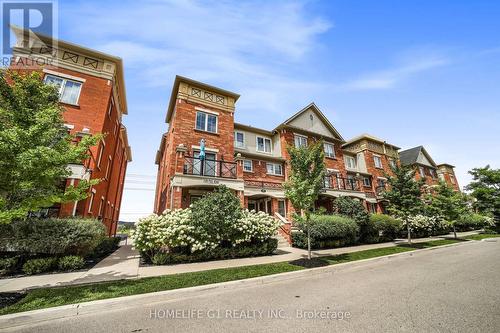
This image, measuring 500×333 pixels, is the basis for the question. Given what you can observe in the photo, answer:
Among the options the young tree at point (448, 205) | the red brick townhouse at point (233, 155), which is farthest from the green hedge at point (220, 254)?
the young tree at point (448, 205)

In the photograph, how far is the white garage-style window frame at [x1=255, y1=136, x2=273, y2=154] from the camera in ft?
69.6

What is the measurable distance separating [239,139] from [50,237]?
1472 centimetres

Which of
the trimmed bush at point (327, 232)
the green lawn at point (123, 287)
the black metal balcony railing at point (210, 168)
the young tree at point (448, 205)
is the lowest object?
the green lawn at point (123, 287)

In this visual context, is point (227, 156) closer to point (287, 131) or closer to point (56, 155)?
point (287, 131)

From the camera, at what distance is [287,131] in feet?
70.9

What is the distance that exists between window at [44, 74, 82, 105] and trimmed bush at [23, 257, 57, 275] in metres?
9.41

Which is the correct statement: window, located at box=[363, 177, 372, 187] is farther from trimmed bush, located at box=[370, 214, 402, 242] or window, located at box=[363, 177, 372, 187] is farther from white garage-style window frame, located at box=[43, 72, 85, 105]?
white garage-style window frame, located at box=[43, 72, 85, 105]

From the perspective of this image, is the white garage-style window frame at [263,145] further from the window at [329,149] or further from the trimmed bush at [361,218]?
the trimmed bush at [361,218]

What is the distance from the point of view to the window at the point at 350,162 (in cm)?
2795

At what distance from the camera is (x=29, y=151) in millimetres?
5070

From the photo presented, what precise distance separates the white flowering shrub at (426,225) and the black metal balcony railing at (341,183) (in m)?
5.79

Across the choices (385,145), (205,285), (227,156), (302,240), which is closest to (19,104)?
(205,285)

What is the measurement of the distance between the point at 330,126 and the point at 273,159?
9.44 meters

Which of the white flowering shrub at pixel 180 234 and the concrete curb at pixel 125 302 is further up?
the white flowering shrub at pixel 180 234
